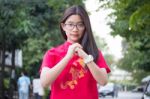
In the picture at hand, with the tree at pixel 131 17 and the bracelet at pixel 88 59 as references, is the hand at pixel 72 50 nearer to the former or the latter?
the bracelet at pixel 88 59

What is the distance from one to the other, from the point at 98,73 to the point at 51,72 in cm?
31

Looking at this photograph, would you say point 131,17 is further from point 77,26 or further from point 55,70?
point 55,70

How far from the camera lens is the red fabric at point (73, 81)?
3.47 meters

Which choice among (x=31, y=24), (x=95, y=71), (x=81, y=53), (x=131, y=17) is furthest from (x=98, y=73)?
(x=31, y=24)

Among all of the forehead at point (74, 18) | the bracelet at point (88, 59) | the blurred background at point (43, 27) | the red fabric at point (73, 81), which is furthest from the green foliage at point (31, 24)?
the bracelet at point (88, 59)

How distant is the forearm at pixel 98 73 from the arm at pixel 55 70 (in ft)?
0.48

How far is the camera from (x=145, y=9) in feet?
Answer: 39.0

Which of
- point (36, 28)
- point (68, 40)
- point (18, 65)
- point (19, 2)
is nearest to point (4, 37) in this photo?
point (36, 28)

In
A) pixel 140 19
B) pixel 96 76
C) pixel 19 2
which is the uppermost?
pixel 19 2

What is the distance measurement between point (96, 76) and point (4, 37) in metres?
20.0

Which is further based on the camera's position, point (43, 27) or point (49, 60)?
point (43, 27)

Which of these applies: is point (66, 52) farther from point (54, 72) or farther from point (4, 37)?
point (4, 37)

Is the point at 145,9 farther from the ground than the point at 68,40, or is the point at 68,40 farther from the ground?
the point at 145,9

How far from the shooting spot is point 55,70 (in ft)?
11.0
